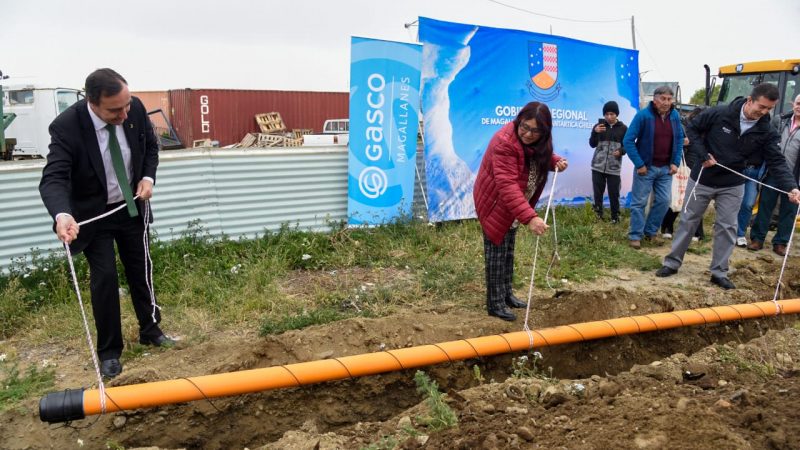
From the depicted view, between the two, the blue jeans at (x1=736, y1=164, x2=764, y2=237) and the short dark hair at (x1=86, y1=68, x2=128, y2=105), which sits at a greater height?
the short dark hair at (x1=86, y1=68, x2=128, y2=105)

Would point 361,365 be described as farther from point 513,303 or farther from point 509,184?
point 513,303

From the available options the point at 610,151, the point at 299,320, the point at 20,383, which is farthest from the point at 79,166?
the point at 610,151

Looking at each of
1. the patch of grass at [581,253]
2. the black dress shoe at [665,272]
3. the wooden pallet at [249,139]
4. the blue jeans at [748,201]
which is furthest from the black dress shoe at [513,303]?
the wooden pallet at [249,139]

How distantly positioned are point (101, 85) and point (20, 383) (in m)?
2.01

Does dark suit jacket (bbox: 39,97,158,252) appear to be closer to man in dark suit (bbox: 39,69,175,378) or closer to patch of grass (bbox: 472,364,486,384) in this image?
man in dark suit (bbox: 39,69,175,378)

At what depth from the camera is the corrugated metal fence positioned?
224 inches

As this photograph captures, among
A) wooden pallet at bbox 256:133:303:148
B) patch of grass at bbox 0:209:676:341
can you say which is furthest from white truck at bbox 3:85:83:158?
patch of grass at bbox 0:209:676:341

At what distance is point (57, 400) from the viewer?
3.06 metres

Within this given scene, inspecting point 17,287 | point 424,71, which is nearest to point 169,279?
point 17,287

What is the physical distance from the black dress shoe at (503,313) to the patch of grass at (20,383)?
3222 mm

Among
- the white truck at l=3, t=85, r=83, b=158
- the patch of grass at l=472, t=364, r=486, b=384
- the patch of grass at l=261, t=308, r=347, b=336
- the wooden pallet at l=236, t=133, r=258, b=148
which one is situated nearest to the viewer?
the patch of grass at l=472, t=364, r=486, b=384

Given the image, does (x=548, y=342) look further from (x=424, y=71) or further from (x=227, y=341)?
(x=424, y=71)

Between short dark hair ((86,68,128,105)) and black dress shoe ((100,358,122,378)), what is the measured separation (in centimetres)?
167

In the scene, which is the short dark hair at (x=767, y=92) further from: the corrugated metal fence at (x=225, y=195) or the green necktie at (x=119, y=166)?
the green necktie at (x=119, y=166)
